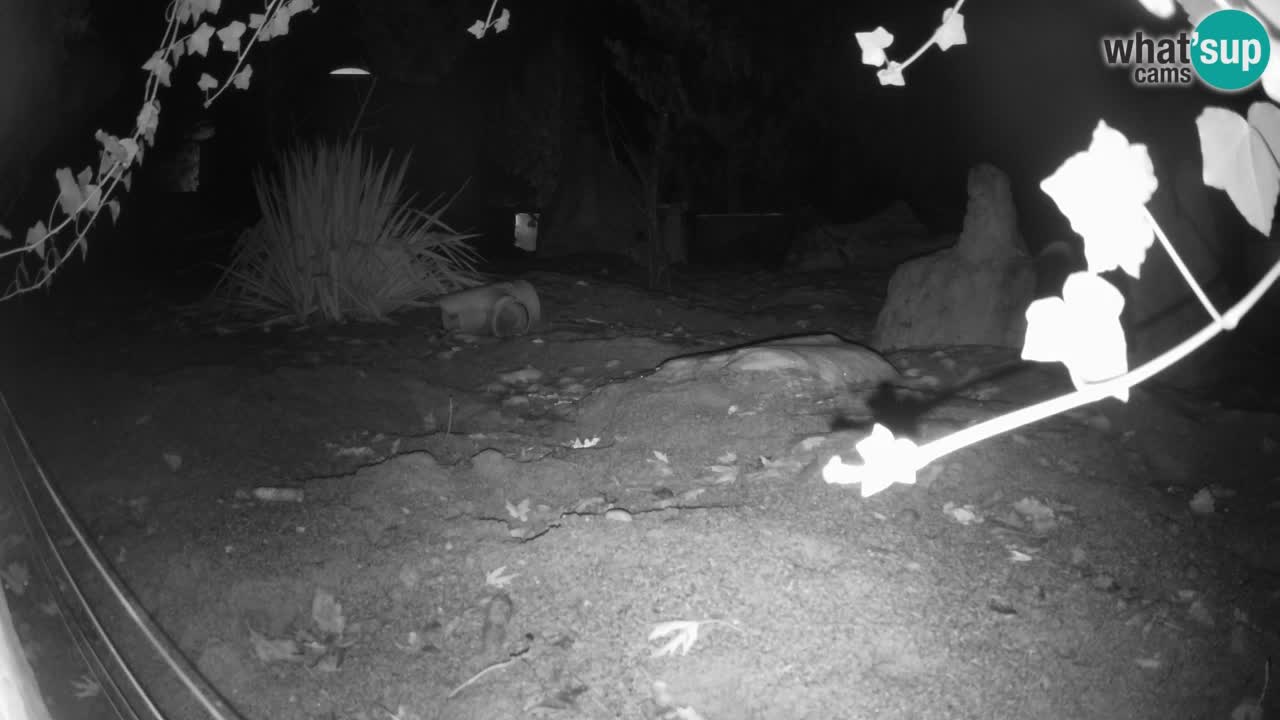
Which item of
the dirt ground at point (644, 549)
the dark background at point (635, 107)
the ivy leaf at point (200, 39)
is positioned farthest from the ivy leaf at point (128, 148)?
the dark background at point (635, 107)

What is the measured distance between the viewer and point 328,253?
4.46m

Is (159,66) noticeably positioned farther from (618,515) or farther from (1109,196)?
(1109,196)

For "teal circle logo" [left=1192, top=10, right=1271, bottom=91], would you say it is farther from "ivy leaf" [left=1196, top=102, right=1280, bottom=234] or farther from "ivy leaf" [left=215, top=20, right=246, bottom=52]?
→ "ivy leaf" [left=215, top=20, right=246, bottom=52]

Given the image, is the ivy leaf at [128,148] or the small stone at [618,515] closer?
the ivy leaf at [128,148]

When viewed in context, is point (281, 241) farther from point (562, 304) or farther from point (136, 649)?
point (136, 649)

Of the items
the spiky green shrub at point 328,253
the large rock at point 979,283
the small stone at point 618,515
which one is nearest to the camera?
the small stone at point 618,515

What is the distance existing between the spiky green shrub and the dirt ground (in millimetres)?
1060

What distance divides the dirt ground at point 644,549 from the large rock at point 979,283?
0.29 metres

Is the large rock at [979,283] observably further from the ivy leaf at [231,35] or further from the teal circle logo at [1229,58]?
the ivy leaf at [231,35]

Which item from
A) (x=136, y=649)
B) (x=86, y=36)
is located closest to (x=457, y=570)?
(x=136, y=649)

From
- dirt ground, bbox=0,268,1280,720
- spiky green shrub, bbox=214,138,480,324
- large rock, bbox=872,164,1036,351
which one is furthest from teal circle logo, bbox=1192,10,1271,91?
spiky green shrub, bbox=214,138,480,324

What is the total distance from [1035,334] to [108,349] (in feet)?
13.9

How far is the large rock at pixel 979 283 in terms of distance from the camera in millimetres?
3668

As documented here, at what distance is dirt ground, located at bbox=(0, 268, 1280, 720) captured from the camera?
168 centimetres
